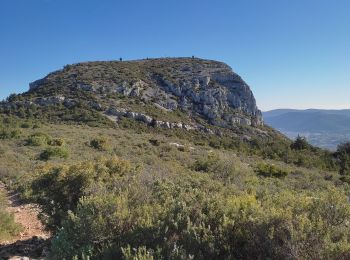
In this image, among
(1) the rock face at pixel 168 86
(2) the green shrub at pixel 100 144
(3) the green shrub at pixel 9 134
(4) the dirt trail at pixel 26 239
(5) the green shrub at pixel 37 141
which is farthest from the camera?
(1) the rock face at pixel 168 86

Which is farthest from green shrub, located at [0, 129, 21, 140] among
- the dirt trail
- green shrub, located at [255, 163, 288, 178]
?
green shrub, located at [255, 163, 288, 178]

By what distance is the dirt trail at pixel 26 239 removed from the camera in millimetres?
6949

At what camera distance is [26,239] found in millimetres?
8219

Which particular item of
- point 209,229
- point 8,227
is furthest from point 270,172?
point 209,229

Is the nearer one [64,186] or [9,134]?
[64,186]

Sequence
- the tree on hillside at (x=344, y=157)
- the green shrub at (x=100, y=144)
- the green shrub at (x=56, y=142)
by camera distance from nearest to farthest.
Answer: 1. the green shrub at (x=56, y=142)
2. the green shrub at (x=100, y=144)
3. the tree on hillside at (x=344, y=157)

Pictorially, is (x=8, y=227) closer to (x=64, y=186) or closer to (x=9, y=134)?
(x=64, y=186)

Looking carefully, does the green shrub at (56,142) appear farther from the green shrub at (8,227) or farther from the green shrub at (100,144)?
the green shrub at (8,227)

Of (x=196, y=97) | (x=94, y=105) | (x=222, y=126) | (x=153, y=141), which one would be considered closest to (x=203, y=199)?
(x=153, y=141)

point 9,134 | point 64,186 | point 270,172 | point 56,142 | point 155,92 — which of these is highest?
point 155,92

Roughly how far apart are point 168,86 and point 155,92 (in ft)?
14.7

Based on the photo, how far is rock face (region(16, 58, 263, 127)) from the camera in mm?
63391

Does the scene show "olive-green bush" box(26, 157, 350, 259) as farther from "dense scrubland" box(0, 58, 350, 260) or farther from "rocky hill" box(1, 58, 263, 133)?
"rocky hill" box(1, 58, 263, 133)

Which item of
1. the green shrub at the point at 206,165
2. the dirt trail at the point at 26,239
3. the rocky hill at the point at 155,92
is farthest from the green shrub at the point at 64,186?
the rocky hill at the point at 155,92
